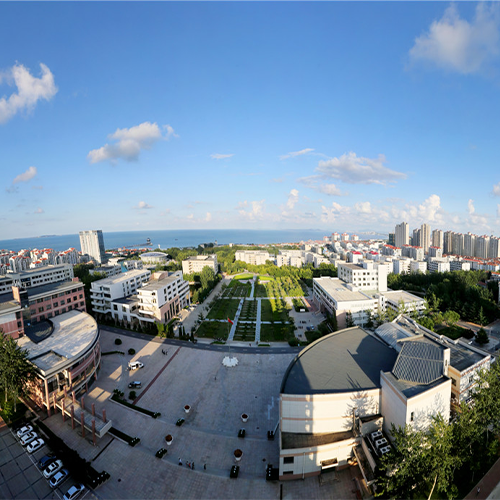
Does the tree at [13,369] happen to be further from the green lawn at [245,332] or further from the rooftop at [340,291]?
the rooftop at [340,291]

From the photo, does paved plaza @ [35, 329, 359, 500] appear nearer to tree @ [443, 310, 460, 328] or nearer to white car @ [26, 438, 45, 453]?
white car @ [26, 438, 45, 453]

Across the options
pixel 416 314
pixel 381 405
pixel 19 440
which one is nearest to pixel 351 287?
pixel 416 314

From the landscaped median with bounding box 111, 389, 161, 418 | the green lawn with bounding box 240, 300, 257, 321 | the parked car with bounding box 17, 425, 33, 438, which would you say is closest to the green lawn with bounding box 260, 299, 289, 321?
the green lawn with bounding box 240, 300, 257, 321

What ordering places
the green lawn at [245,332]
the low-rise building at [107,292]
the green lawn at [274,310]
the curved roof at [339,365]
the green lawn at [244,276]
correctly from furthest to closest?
the green lawn at [244,276]
the green lawn at [274,310]
the low-rise building at [107,292]
the green lawn at [245,332]
the curved roof at [339,365]

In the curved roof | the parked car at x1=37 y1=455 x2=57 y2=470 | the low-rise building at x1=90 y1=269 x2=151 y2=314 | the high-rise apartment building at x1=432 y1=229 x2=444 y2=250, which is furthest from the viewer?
the high-rise apartment building at x1=432 y1=229 x2=444 y2=250

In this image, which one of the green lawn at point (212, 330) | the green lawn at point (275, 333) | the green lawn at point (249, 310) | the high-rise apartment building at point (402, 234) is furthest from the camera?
the high-rise apartment building at point (402, 234)

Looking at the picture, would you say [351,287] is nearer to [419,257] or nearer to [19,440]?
[19,440]

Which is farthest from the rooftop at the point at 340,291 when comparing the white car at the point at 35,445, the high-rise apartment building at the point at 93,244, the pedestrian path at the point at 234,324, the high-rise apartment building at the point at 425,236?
the high-rise apartment building at the point at 93,244

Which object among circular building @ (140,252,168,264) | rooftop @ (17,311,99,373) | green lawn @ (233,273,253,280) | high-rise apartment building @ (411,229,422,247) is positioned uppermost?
high-rise apartment building @ (411,229,422,247)
